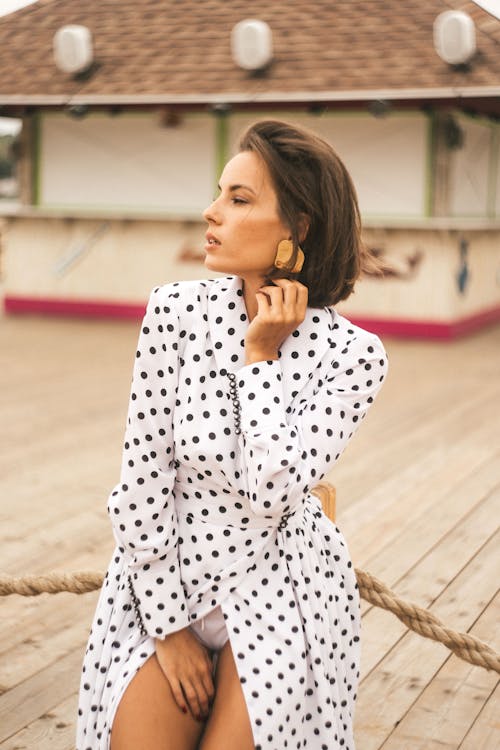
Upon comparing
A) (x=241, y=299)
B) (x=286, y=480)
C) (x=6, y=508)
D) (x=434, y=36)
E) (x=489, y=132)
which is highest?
(x=434, y=36)

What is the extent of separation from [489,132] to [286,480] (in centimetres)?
1151

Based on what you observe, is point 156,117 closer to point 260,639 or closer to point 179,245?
point 179,245

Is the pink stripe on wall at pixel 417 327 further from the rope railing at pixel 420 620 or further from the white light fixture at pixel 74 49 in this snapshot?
the rope railing at pixel 420 620

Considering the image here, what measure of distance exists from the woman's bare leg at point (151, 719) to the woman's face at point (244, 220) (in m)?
0.73

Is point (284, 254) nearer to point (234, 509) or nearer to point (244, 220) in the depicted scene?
point (244, 220)

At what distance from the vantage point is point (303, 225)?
193 centimetres

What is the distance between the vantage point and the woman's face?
6.17 ft

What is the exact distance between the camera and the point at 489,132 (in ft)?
41.0

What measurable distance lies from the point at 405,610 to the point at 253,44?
9.37m

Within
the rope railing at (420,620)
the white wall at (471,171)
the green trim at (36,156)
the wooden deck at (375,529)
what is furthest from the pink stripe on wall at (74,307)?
the rope railing at (420,620)

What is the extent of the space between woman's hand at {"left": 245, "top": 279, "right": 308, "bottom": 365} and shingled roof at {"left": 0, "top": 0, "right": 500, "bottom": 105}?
8853mm

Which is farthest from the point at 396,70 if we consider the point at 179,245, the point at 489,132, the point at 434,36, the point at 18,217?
the point at 18,217

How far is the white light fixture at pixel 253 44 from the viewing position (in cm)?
1095

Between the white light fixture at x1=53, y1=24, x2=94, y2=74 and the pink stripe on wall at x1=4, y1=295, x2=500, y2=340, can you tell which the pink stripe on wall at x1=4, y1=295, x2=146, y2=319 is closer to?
the pink stripe on wall at x1=4, y1=295, x2=500, y2=340
